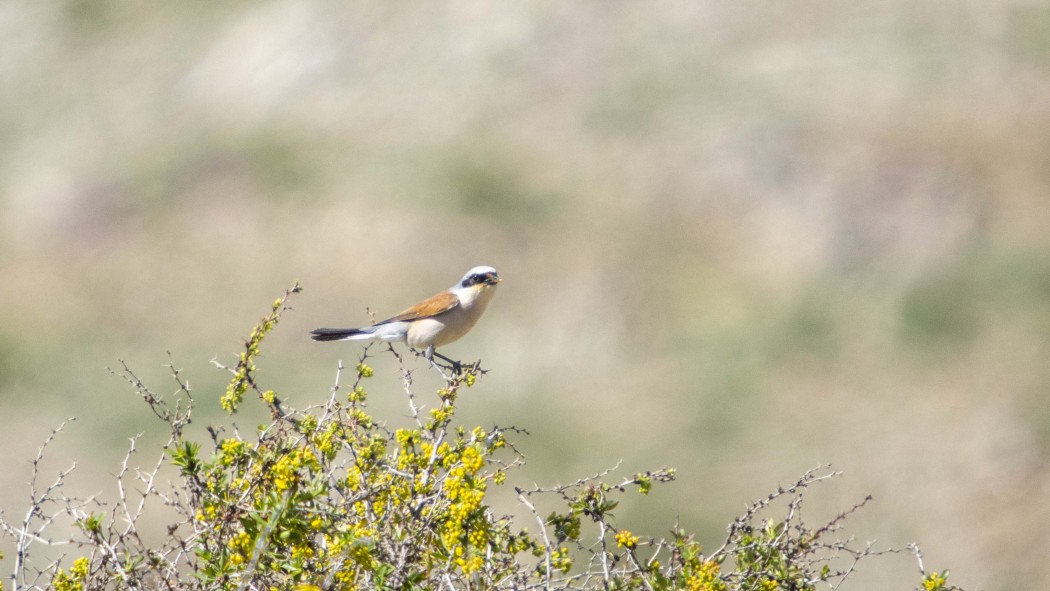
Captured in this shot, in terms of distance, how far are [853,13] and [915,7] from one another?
1.17 meters

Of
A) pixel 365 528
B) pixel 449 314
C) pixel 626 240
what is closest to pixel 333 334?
pixel 449 314

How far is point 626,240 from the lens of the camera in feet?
69.8

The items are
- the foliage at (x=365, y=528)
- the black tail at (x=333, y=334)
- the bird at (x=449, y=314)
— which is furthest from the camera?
the black tail at (x=333, y=334)

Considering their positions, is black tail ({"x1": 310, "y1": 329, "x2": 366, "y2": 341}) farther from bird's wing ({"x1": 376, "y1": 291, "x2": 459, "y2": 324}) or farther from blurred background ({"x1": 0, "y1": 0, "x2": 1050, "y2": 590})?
blurred background ({"x1": 0, "y1": 0, "x2": 1050, "y2": 590})

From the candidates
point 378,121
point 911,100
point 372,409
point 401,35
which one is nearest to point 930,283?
point 911,100

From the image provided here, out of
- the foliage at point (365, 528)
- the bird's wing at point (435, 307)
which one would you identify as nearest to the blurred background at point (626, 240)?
the bird's wing at point (435, 307)

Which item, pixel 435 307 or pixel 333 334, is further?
pixel 333 334

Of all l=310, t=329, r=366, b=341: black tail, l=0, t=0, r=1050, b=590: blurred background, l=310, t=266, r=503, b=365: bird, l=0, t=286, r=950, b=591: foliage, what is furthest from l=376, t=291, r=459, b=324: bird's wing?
l=0, t=0, r=1050, b=590: blurred background

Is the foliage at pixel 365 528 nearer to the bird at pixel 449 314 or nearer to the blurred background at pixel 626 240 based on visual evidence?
the bird at pixel 449 314

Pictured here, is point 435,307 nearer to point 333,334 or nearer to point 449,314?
point 449,314

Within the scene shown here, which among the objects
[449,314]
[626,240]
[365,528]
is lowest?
[365,528]

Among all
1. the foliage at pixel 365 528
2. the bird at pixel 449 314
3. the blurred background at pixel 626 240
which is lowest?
the foliage at pixel 365 528

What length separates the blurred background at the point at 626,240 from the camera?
1652 cm

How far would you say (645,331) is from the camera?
19797 millimetres
